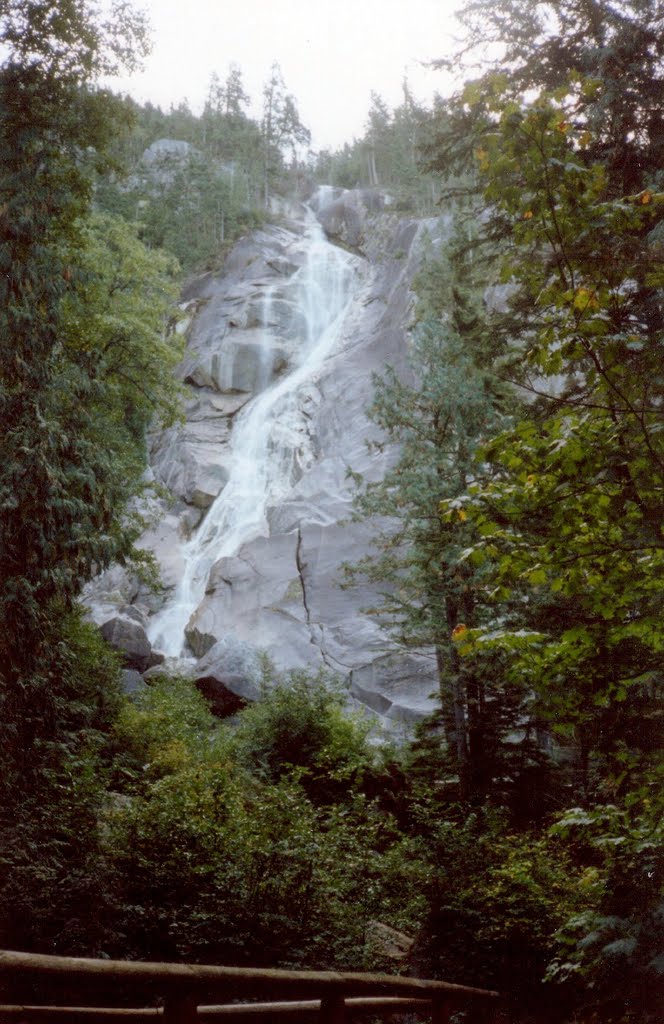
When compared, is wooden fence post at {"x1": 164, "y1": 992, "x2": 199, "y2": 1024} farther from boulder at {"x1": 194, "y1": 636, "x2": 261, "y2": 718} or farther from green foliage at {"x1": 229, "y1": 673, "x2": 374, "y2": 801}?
boulder at {"x1": 194, "y1": 636, "x2": 261, "y2": 718}

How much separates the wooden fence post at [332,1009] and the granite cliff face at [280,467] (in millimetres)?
15391

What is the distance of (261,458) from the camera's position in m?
36.8

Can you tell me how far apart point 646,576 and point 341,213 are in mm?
60890

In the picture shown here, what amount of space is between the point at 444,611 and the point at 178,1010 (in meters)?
14.7

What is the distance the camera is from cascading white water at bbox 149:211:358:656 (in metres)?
30.6

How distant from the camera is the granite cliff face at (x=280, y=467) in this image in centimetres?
2508

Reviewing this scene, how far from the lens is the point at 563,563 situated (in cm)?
446

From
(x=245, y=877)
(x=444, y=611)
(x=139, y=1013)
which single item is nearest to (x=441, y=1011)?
(x=139, y=1013)

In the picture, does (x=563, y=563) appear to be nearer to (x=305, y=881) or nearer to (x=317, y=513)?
(x=305, y=881)

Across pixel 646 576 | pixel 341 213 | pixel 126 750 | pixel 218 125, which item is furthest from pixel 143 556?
pixel 218 125

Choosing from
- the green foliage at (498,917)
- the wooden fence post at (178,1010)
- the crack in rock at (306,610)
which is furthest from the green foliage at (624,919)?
the crack in rock at (306,610)

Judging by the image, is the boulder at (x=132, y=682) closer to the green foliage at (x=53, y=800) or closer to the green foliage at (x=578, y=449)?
the green foliage at (x=53, y=800)

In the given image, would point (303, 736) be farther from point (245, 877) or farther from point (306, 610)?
point (306, 610)

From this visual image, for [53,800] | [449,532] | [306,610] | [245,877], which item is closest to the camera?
[245,877]
